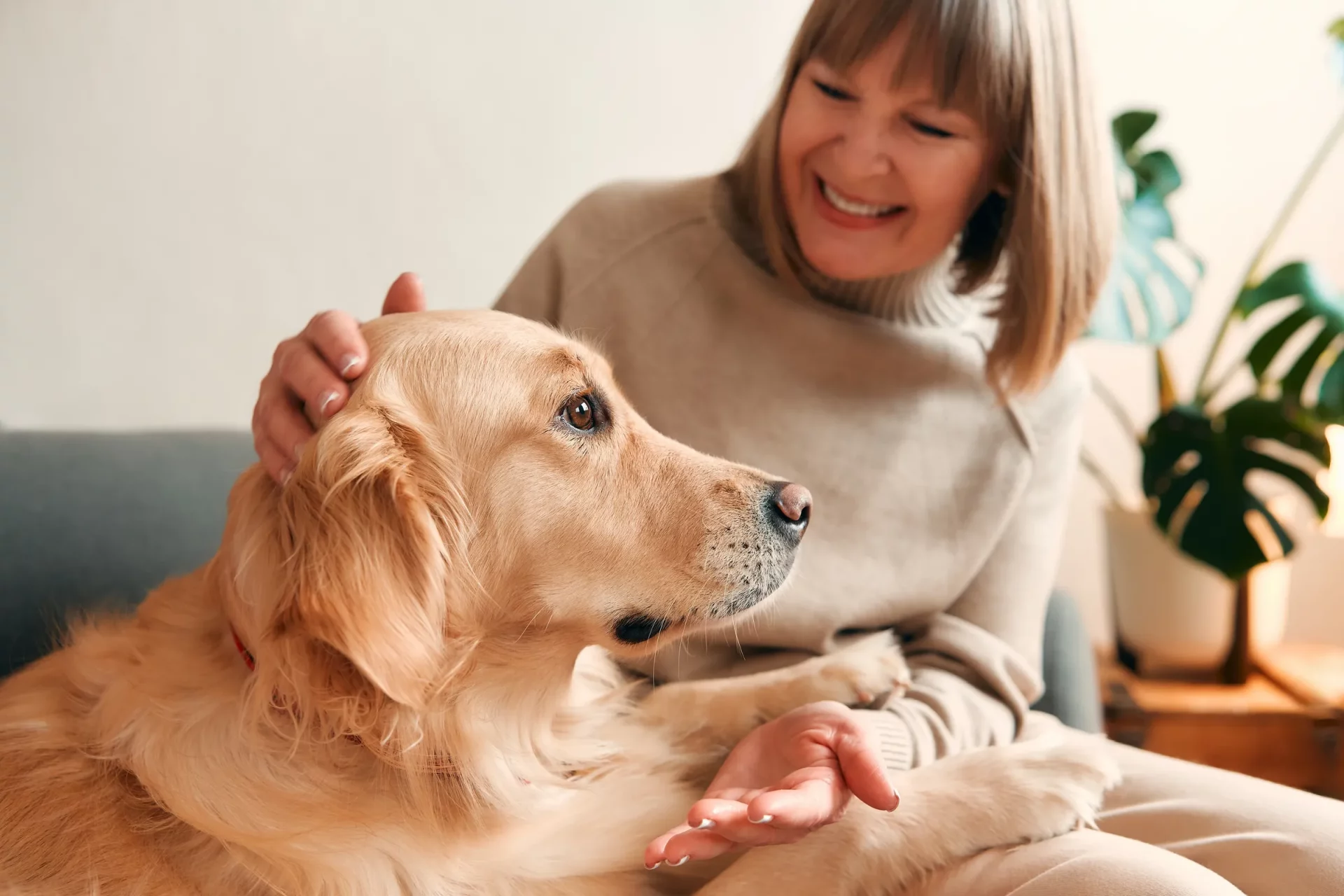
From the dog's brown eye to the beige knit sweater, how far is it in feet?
1.17

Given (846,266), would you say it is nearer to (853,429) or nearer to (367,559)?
(853,429)

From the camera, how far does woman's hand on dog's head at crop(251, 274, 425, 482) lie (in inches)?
37.5

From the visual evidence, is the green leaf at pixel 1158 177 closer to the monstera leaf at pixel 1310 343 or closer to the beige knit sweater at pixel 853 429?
the monstera leaf at pixel 1310 343

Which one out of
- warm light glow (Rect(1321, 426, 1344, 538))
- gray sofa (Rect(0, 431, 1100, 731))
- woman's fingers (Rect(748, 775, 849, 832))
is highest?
warm light glow (Rect(1321, 426, 1344, 538))

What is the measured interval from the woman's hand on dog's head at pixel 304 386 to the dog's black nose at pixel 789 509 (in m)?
0.44

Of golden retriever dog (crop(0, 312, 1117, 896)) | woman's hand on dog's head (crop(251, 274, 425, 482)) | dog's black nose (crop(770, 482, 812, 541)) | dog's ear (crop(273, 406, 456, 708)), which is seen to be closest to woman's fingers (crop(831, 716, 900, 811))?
golden retriever dog (crop(0, 312, 1117, 896))

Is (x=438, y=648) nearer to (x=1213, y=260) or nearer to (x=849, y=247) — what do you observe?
(x=849, y=247)

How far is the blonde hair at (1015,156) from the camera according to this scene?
125 centimetres

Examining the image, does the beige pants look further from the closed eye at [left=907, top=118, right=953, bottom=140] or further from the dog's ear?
the closed eye at [left=907, top=118, right=953, bottom=140]

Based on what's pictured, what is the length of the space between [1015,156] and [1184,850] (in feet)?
2.89

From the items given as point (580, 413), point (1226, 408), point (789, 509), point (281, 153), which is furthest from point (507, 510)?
point (1226, 408)

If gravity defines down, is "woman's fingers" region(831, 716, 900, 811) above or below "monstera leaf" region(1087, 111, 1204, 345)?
below

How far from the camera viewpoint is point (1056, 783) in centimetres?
102

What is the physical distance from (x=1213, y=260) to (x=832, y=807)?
248cm
